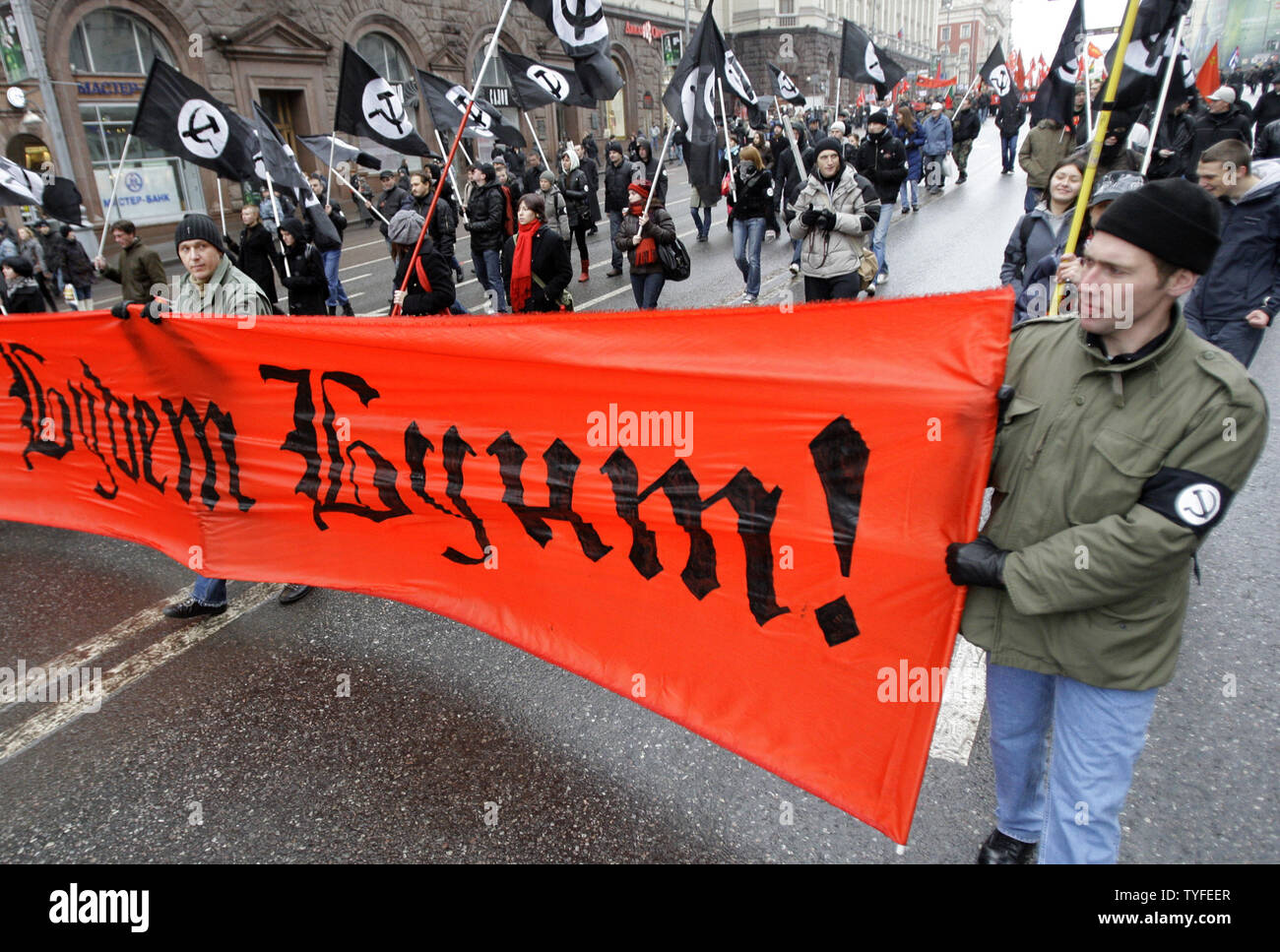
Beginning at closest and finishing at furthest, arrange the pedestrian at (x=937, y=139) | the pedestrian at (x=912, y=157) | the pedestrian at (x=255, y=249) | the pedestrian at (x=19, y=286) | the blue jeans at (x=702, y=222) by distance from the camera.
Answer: the pedestrian at (x=255, y=249) < the pedestrian at (x=19, y=286) < the blue jeans at (x=702, y=222) < the pedestrian at (x=912, y=157) < the pedestrian at (x=937, y=139)

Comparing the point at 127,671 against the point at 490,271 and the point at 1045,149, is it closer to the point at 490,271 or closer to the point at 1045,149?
the point at 490,271

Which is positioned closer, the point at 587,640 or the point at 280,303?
the point at 587,640

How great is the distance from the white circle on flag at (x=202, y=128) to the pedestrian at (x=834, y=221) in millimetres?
5617

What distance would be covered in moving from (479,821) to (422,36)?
2778cm

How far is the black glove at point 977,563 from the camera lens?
75.5 inches

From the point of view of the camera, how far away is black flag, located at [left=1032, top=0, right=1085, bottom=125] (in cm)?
732

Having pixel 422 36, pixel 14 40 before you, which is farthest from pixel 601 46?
pixel 422 36

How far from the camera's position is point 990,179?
19609mm

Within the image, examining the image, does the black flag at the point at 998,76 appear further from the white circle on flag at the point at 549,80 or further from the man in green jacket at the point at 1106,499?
the man in green jacket at the point at 1106,499

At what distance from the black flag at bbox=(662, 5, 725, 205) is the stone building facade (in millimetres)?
6010

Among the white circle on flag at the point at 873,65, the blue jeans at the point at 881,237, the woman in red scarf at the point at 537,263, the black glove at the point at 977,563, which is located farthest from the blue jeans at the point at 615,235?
the black glove at the point at 977,563

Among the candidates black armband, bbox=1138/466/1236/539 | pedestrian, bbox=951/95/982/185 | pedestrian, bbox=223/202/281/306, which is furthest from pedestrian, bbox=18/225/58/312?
pedestrian, bbox=951/95/982/185

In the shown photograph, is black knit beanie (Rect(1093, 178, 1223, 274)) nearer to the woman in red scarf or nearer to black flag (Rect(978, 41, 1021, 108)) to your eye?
the woman in red scarf
